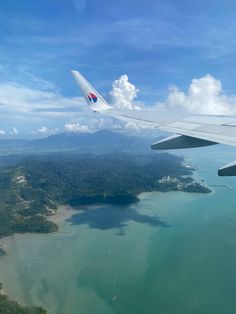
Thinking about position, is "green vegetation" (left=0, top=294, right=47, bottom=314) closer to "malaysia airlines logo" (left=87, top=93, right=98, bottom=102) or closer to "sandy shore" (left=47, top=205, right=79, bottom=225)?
"malaysia airlines logo" (left=87, top=93, right=98, bottom=102)

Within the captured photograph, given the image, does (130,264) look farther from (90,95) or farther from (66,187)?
(66,187)

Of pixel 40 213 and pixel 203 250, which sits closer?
pixel 203 250

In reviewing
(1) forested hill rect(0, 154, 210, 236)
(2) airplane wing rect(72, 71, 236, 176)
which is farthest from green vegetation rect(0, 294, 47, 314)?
(1) forested hill rect(0, 154, 210, 236)

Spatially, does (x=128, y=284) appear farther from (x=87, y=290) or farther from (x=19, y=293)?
(x=19, y=293)

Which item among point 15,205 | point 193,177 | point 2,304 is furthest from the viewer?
point 193,177

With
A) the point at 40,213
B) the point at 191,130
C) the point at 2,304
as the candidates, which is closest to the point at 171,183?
the point at 40,213

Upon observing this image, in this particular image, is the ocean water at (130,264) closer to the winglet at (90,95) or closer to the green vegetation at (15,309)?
the green vegetation at (15,309)

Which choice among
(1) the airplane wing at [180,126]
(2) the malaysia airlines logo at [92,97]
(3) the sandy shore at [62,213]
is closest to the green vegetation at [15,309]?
(1) the airplane wing at [180,126]

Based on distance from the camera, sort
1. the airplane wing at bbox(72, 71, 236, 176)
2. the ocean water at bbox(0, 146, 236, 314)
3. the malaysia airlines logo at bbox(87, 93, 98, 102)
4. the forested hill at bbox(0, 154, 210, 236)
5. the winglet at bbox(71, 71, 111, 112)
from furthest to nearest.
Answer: the forested hill at bbox(0, 154, 210, 236), the ocean water at bbox(0, 146, 236, 314), the malaysia airlines logo at bbox(87, 93, 98, 102), the winglet at bbox(71, 71, 111, 112), the airplane wing at bbox(72, 71, 236, 176)
